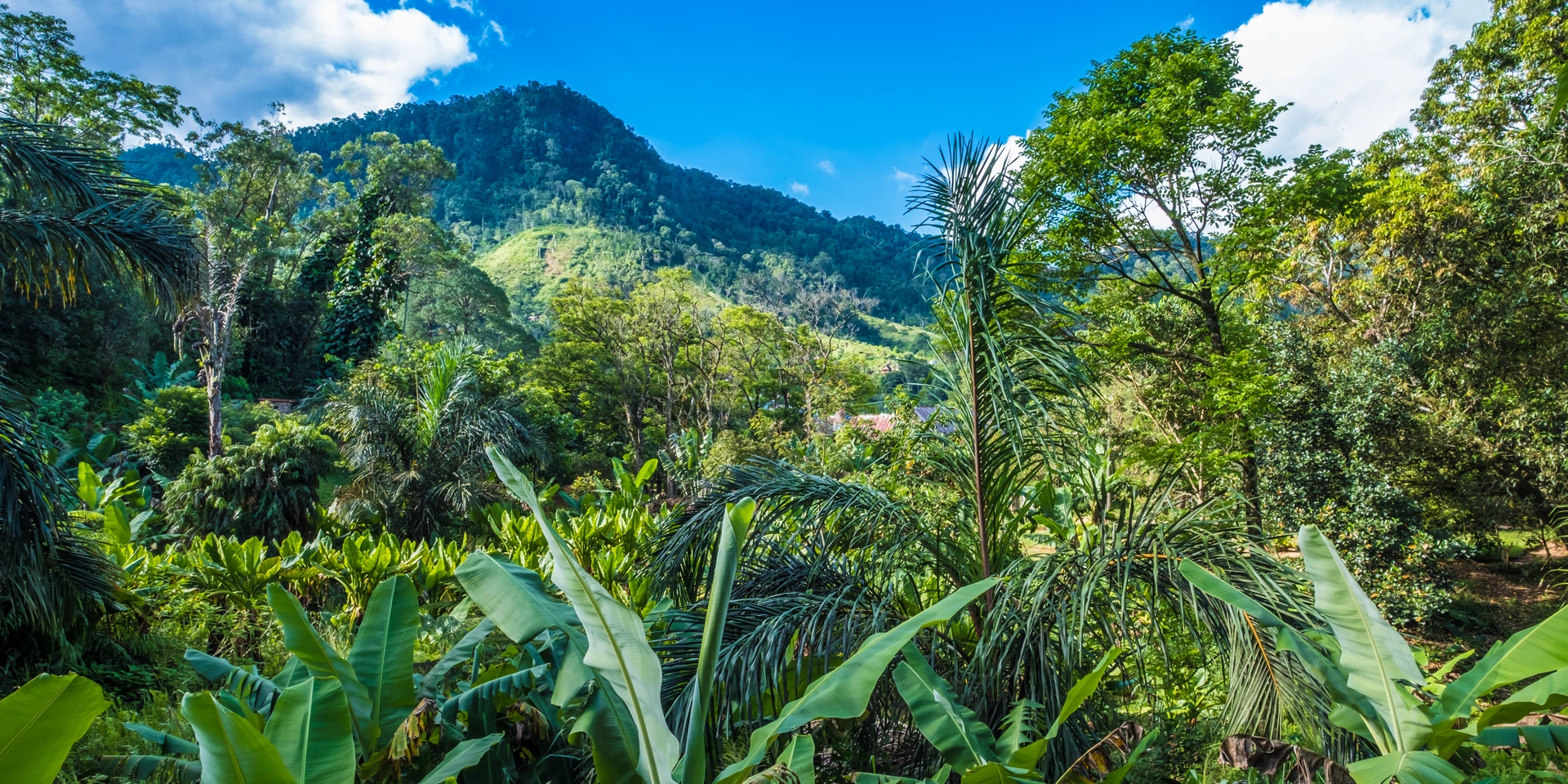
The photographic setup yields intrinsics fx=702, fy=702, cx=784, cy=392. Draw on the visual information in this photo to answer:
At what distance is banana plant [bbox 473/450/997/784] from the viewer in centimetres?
148

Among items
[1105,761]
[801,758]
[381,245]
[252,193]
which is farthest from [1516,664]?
[252,193]

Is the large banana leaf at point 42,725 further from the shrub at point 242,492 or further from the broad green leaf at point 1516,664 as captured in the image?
the shrub at point 242,492

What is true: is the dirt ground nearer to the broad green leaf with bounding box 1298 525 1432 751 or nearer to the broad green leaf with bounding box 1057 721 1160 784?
the broad green leaf with bounding box 1057 721 1160 784

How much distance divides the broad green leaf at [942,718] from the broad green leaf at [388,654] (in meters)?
1.48

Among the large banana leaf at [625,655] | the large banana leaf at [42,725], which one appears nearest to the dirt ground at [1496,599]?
the large banana leaf at [625,655]

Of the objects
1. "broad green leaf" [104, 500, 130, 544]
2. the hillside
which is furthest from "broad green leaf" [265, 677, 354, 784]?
the hillside

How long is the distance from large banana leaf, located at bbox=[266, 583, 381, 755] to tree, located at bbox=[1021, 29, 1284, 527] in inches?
320

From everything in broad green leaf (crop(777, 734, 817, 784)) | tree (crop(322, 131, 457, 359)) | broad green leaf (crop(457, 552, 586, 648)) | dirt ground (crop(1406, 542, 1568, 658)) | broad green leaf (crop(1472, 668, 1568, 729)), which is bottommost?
dirt ground (crop(1406, 542, 1568, 658))

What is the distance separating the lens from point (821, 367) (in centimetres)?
2438

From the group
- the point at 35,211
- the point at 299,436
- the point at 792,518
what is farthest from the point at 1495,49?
the point at 299,436

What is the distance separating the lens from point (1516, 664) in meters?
1.66

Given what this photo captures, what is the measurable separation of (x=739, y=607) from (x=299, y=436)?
838cm

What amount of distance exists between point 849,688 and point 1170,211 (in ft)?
35.0

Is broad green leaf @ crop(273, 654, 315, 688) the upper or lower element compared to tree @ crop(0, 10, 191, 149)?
lower
